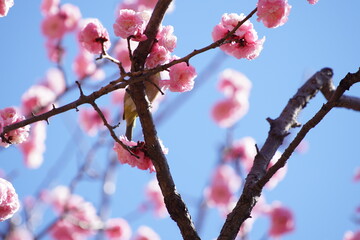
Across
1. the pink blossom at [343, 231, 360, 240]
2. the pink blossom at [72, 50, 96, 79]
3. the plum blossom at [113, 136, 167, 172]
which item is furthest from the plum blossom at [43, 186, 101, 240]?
the plum blossom at [113, 136, 167, 172]

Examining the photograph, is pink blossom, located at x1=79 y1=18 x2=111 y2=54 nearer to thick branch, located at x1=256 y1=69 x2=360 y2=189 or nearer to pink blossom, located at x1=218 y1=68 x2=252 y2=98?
thick branch, located at x1=256 y1=69 x2=360 y2=189

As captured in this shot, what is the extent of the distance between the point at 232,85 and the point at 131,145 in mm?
4626

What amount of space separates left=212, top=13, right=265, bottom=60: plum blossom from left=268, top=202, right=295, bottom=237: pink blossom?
149 inches

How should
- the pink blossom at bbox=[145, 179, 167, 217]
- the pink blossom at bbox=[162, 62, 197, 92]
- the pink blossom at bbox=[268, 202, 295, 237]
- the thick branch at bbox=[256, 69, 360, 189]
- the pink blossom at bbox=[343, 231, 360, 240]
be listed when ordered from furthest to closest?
the pink blossom at bbox=[145, 179, 167, 217] → the pink blossom at bbox=[268, 202, 295, 237] → the pink blossom at bbox=[343, 231, 360, 240] → the pink blossom at bbox=[162, 62, 197, 92] → the thick branch at bbox=[256, 69, 360, 189]

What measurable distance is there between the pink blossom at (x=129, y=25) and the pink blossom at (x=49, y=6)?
168 inches

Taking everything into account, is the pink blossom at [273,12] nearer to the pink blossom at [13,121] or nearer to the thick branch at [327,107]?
the thick branch at [327,107]

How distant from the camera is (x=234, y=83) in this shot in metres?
6.63

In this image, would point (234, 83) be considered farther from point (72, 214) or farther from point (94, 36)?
point (94, 36)

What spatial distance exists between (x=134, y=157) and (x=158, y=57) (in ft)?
1.58

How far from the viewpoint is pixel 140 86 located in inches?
84.1

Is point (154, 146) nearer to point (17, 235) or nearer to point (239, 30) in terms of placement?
point (239, 30)

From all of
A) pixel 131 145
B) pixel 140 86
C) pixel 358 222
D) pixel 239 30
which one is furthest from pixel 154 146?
pixel 358 222

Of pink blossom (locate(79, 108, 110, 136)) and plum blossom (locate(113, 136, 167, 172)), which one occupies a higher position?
pink blossom (locate(79, 108, 110, 136))

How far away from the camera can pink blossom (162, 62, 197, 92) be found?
2.11m
